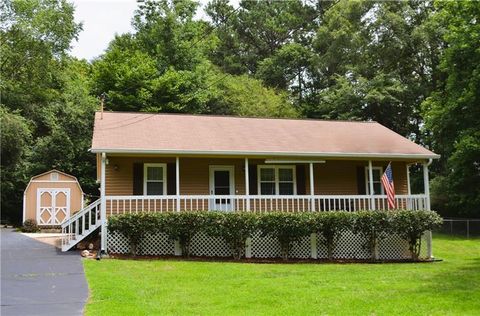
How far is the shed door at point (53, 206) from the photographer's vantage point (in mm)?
25828

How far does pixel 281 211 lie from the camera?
16375 millimetres

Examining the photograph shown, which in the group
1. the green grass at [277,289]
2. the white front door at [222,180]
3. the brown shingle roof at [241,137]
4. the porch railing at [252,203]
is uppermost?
the brown shingle roof at [241,137]

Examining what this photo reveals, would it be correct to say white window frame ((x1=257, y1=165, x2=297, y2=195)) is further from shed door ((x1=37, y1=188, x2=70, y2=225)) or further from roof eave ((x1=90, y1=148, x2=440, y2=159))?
shed door ((x1=37, y1=188, x2=70, y2=225))

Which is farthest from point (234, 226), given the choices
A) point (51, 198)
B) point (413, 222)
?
point (51, 198)

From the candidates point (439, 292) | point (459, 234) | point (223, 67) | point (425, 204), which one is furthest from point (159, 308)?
point (223, 67)

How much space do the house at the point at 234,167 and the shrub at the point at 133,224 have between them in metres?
0.63

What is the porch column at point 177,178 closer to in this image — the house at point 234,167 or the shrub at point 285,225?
the house at point 234,167

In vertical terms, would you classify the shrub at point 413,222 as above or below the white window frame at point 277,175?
below

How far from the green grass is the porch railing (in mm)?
2295

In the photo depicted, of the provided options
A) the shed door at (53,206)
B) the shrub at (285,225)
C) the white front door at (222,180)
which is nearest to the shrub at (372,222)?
the shrub at (285,225)

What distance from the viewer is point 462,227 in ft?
80.6

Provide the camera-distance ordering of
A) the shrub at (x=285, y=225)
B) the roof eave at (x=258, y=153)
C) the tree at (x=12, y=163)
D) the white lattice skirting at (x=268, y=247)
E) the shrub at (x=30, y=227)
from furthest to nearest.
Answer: the tree at (x=12, y=163) < the shrub at (x=30, y=227) < the white lattice skirting at (x=268, y=247) < the shrub at (x=285, y=225) < the roof eave at (x=258, y=153)

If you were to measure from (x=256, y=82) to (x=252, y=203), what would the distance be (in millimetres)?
22167

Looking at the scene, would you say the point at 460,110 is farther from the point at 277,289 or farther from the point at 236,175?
the point at 277,289
